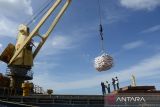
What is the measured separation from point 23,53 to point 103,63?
28440 mm

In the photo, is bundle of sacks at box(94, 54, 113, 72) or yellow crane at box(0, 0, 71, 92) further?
Result: yellow crane at box(0, 0, 71, 92)

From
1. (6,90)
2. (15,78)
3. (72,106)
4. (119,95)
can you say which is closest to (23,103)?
(72,106)

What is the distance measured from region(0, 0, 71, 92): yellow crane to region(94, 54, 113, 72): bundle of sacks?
2631 cm

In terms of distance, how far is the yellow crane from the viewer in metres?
54.0

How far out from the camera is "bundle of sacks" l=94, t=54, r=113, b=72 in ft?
98.2

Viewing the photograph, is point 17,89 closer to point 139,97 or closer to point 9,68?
point 9,68

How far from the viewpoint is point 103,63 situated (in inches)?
1178

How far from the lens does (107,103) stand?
38594 mm

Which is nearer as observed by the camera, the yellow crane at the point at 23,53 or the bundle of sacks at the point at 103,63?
the bundle of sacks at the point at 103,63

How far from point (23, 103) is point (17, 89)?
10906 millimetres

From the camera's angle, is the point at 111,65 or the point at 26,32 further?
the point at 26,32

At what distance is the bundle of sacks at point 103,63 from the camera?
29922 mm

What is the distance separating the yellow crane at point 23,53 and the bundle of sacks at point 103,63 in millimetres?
26310

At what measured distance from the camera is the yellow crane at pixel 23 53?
5403 centimetres
